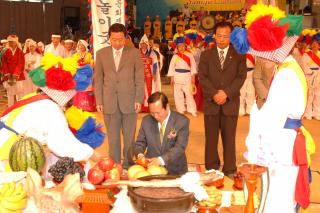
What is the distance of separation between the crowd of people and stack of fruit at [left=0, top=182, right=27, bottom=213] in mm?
594

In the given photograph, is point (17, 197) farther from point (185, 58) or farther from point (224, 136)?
point (185, 58)

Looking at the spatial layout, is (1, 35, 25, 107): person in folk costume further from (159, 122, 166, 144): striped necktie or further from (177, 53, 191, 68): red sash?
(159, 122, 166, 144): striped necktie

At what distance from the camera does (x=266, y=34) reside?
2.55m

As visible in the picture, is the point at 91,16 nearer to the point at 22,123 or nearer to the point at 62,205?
the point at 22,123

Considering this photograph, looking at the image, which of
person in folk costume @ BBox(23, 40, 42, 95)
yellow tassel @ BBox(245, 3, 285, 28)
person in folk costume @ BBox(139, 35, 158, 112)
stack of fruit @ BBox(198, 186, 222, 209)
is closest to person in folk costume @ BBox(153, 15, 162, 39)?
person in folk costume @ BBox(23, 40, 42, 95)

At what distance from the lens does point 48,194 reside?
77.7 inches

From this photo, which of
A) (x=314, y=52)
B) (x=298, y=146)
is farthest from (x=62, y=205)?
(x=314, y=52)

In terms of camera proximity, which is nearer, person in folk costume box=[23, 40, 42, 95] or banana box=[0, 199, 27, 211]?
banana box=[0, 199, 27, 211]

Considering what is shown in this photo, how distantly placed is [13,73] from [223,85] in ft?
16.6

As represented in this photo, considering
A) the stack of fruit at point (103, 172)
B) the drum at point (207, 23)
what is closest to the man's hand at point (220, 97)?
the stack of fruit at point (103, 172)

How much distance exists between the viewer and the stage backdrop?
15633mm

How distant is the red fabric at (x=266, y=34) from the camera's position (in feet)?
8.37

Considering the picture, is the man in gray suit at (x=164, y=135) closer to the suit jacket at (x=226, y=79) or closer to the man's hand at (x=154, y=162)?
the man's hand at (x=154, y=162)

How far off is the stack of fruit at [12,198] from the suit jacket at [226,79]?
2688 millimetres
